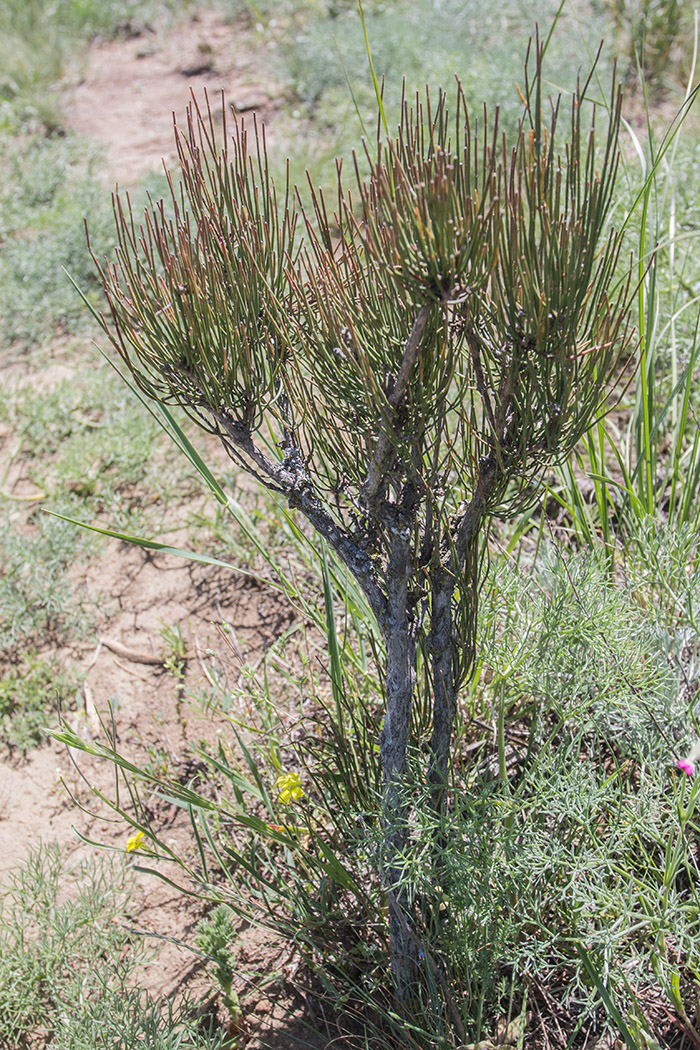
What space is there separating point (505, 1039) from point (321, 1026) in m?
0.45

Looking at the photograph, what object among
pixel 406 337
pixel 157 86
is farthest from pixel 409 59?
pixel 406 337

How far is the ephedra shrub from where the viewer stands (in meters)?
1.10

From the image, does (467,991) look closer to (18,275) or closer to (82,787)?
(82,787)

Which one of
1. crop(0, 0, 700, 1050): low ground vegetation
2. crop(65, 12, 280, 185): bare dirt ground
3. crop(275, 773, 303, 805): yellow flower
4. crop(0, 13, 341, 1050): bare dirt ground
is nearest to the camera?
crop(0, 0, 700, 1050): low ground vegetation

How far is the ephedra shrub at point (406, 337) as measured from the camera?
1.10 meters

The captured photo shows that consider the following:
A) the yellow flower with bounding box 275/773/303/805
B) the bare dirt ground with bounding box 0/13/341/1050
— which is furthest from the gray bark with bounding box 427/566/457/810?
the bare dirt ground with bounding box 0/13/341/1050

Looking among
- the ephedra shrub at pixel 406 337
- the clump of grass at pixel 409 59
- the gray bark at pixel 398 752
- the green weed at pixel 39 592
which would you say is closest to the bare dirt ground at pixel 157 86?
the clump of grass at pixel 409 59

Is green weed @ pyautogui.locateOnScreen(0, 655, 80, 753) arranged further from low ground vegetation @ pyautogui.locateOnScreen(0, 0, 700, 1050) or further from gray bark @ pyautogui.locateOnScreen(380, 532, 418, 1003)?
gray bark @ pyautogui.locateOnScreen(380, 532, 418, 1003)

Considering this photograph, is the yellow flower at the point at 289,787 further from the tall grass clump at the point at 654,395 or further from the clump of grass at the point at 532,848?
the tall grass clump at the point at 654,395

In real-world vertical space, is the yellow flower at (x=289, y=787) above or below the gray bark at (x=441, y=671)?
below

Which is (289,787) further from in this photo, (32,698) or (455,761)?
(32,698)

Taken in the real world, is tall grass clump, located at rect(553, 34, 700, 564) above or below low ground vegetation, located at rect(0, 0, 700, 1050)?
above

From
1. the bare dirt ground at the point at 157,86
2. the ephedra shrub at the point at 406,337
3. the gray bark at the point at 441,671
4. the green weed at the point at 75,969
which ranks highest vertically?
the bare dirt ground at the point at 157,86

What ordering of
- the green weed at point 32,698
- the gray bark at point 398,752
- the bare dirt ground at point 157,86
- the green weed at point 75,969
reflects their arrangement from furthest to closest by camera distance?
the bare dirt ground at point 157,86, the green weed at point 32,698, the green weed at point 75,969, the gray bark at point 398,752
